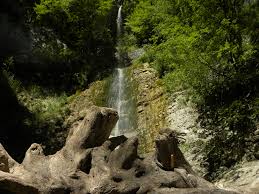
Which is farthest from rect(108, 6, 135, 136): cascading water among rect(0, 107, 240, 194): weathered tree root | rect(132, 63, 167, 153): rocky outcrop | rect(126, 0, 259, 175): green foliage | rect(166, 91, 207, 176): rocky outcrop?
rect(0, 107, 240, 194): weathered tree root

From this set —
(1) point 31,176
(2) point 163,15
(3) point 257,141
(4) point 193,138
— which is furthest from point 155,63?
(1) point 31,176

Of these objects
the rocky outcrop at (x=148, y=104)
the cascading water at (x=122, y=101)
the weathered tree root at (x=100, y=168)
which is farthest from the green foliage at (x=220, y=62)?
the weathered tree root at (x=100, y=168)

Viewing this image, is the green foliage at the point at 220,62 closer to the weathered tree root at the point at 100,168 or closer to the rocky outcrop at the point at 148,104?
the rocky outcrop at the point at 148,104

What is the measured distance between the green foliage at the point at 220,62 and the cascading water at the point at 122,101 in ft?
10.4

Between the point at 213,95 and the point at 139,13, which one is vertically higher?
the point at 139,13

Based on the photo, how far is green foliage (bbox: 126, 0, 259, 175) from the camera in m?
11.4

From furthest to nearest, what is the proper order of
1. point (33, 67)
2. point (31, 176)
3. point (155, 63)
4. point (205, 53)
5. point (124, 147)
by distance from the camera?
point (33, 67), point (155, 63), point (205, 53), point (124, 147), point (31, 176)

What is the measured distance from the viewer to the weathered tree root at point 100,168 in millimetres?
5730

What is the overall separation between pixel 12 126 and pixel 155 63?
215 inches

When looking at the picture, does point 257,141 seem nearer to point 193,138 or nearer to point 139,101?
point 193,138

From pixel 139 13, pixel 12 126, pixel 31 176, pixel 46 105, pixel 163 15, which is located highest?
pixel 139 13

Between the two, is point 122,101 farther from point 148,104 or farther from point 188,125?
point 188,125

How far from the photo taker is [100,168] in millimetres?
6016

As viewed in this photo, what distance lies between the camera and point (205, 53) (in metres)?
11.8
